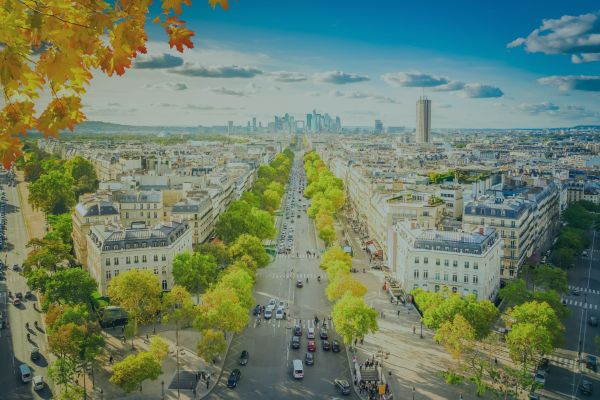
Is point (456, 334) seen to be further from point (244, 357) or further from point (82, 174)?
point (82, 174)

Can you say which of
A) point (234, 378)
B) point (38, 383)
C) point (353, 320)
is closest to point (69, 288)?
point (38, 383)

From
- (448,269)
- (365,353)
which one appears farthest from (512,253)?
(365,353)

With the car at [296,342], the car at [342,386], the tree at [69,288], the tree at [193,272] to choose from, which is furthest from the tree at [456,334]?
the tree at [69,288]

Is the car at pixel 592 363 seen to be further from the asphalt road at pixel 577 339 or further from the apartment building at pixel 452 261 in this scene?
the apartment building at pixel 452 261

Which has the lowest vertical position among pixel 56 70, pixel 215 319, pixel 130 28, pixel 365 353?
pixel 365 353

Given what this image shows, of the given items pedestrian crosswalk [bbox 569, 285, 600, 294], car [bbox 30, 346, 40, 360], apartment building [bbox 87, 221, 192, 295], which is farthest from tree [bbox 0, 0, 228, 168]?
pedestrian crosswalk [bbox 569, 285, 600, 294]

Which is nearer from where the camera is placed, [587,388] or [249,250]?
[587,388]

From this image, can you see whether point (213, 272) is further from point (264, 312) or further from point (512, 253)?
point (512, 253)
